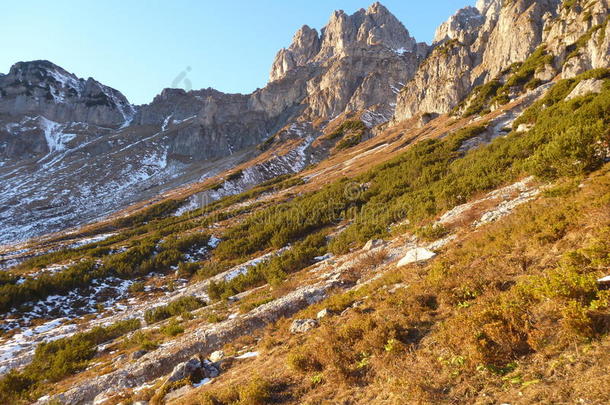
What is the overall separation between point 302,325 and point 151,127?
627ft

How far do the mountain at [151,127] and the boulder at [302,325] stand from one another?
71.8 m

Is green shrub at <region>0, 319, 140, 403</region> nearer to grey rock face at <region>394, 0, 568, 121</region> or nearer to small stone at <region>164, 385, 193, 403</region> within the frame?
small stone at <region>164, 385, 193, 403</region>

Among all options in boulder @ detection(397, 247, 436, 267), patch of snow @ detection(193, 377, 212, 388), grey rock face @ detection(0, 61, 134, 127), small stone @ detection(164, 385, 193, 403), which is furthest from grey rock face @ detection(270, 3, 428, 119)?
small stone @ detection(164, 385, 193, 403)

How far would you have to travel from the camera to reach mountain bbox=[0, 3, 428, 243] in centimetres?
8731

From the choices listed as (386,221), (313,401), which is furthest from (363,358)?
(386,221)

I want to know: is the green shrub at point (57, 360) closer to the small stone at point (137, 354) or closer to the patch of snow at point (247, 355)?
the small stone at point (137, 354)

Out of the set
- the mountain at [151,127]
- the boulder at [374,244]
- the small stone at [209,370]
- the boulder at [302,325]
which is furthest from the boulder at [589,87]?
the mountain at [151,127]

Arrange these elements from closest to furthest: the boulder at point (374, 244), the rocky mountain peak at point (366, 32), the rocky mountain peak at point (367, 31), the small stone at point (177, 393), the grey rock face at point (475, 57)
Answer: the small stone at point (177, 393)
the boulder at point (374, 244)
the grey rock face at point (475, 57)
the rocky mountain peak at point (366, 32)
the rocky mountain peak at point (367, 31)

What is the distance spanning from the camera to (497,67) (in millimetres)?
78062

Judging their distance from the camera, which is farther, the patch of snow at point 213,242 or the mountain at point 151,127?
the mountain at point 151,127

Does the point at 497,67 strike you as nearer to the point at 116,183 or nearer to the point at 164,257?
the point at 164,257

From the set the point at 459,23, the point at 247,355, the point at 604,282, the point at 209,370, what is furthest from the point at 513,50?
the point at 459,23

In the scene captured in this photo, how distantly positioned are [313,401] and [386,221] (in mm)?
16421

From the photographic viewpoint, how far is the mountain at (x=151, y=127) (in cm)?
8731
